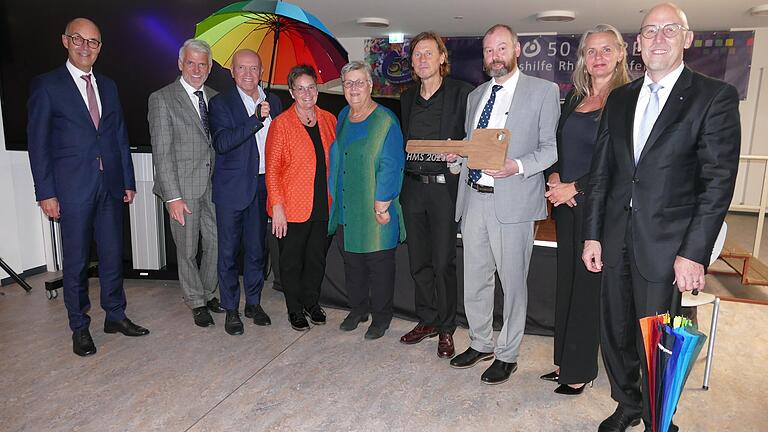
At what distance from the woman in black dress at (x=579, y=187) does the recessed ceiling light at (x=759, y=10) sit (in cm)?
686

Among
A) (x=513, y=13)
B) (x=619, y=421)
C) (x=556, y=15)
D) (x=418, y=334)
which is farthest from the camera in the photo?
(x=513, y=13)

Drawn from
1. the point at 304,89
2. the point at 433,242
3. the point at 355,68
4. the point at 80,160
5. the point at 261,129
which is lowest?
the point at 433,242

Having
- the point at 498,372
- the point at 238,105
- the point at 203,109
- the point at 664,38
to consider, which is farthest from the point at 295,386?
the point at 664,38

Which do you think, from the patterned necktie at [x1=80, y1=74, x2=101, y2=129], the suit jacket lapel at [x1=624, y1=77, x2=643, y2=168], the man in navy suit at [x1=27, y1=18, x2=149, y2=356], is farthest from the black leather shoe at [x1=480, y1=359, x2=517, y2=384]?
the patterned necktie at [x1=80, y1=74, x2=101, y2=129]

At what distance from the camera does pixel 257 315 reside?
328 centimetres

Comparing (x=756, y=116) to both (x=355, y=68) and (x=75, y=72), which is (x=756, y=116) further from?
(x=75, y=72)

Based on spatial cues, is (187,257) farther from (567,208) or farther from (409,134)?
(567,208)

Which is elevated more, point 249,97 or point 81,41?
point 81,41

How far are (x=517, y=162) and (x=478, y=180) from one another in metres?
0.24

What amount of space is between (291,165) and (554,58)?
7870 millimetres

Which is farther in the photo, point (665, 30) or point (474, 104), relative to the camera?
point (474, 104)

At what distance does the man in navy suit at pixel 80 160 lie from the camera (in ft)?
8.79

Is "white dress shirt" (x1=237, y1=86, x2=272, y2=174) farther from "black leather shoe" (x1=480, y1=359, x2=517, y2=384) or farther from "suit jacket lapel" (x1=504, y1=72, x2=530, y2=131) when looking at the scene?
"black leather shoe" (x1=480, y1=359, x2=517, y2=384)

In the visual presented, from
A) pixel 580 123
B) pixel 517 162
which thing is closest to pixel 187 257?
pixel 517 162
